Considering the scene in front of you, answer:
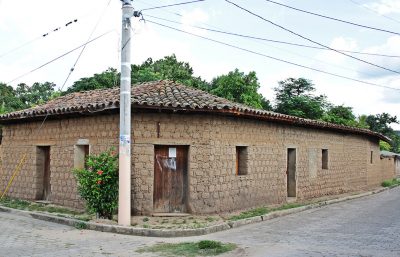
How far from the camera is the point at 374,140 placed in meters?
25.1

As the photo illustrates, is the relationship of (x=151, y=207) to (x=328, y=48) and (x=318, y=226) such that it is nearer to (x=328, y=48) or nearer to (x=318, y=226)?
(x=318, y=226)

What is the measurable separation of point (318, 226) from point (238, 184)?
2.89 meters

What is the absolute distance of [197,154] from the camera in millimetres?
11539

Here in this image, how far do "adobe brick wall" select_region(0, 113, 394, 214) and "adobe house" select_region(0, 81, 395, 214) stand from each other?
0.09ft

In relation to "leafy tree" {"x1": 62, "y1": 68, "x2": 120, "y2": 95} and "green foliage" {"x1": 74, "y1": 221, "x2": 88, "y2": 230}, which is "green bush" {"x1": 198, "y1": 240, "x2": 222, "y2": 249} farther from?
"leafy tree" {"x1": 62, "y1": 68, "x2": 120, "y2": 95}

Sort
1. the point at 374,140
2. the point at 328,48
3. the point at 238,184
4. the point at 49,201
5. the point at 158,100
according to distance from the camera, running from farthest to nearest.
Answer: the point at 374,140, the point at 328,48, the point at 49,201, the point at 238,184, the point at 158,100

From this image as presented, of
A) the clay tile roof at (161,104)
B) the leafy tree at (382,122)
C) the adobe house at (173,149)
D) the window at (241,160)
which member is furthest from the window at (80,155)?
the leafy tree at (382,122)

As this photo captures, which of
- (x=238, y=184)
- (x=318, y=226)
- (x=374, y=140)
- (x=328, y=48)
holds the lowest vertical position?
(x=318, y=226)

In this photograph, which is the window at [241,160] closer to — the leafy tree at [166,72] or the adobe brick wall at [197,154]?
the adobe brick wall at [197,154]

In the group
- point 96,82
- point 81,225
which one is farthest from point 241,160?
point 96,82

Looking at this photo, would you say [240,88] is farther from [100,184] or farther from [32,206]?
[100,184]

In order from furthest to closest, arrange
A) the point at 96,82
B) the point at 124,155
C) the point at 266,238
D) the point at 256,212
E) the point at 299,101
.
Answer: the point at 299,101, the point at 96,82, the point at 256,212, the point at 124,155, the point at 266,238

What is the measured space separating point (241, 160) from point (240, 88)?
63.3 feet

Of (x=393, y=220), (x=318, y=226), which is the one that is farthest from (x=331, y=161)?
(x=318, y=226)
